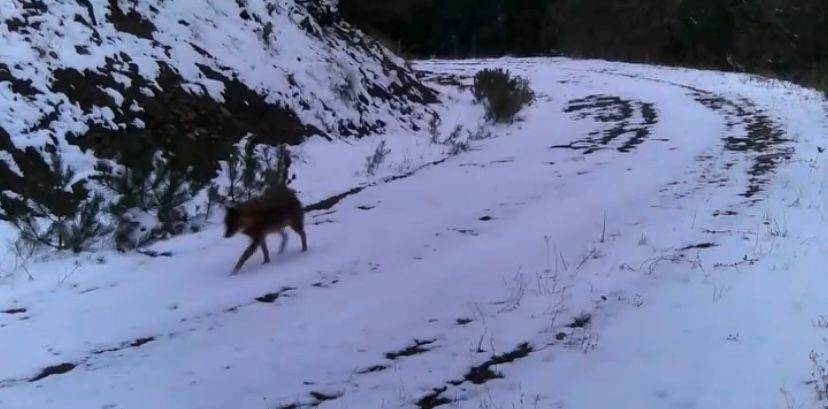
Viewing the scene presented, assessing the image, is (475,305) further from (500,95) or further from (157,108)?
(500,95)

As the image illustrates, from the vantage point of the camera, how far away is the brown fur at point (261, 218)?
8.14 meters

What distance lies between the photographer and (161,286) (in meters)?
7.57

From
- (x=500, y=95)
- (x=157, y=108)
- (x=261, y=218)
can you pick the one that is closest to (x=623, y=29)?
(x=500, y=95)

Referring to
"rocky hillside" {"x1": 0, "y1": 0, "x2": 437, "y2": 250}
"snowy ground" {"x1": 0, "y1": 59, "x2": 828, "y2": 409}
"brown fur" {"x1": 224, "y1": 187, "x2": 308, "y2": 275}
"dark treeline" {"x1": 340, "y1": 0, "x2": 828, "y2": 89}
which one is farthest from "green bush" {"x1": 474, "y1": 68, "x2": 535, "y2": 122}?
"brown fur" {"x1": 224, "y1": 187, "x2": 308, "y2": 275}

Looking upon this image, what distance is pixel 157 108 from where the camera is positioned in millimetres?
11953

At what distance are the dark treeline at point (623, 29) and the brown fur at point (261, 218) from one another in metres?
21.1

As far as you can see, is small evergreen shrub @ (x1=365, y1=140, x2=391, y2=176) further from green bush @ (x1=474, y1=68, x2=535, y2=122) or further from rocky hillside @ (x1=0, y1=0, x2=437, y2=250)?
green bush @ (x1=474, y1=68, x2=535, y2=122)

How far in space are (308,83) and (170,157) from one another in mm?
5035

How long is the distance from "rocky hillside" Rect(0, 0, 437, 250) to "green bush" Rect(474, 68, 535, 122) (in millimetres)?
1451

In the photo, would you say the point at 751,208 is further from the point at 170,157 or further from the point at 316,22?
the point at 316,22

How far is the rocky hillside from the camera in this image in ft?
30.8

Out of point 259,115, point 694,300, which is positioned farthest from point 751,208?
point 259,115

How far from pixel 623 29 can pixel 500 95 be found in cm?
2482

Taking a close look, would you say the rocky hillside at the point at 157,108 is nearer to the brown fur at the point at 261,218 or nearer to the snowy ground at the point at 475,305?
the snowy ground at the point at 475,305
